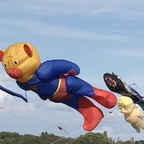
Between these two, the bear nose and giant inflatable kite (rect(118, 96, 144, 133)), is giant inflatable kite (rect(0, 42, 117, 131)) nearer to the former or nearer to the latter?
the bear nose

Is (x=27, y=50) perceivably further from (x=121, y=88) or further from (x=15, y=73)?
(x=121, y=88)

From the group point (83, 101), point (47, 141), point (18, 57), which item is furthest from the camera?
point (47, 141)

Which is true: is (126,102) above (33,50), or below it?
below

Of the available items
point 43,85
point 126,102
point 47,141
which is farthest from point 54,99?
point 47,141

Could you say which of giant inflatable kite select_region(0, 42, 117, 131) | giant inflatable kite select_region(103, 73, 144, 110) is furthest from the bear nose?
giant inflatable kite select_region(103, 73, 144, 110)

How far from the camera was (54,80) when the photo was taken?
10.0 m

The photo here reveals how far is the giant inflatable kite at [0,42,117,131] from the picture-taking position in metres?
9.85

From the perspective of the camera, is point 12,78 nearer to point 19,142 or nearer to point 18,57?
point 18,57

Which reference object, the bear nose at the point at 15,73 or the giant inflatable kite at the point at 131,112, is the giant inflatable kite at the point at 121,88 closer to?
the giant inflatable kite at the point at 131,112

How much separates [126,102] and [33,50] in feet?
5.36

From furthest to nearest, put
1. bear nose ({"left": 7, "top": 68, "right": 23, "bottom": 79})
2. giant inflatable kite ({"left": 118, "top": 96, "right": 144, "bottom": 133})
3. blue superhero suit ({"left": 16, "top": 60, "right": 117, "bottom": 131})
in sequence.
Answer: giant inflatable kite ({"left": 118, "top": 96, "right": 144, "bottom": 133}) < blue superhero suit ({"left": 16, "top": 60, "right": 117, "bottom": 131}) < bear nose ({"left": 7, "top": 68, "right": 23, "bottom": 79})

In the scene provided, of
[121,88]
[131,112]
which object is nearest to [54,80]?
[121,88]

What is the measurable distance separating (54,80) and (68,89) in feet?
0.87

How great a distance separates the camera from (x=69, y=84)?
10.1 metres
